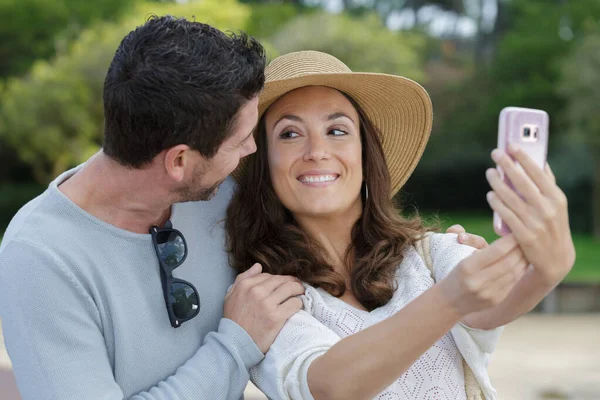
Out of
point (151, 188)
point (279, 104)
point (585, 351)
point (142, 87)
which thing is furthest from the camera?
point (585, 351)

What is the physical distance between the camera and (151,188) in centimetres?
219

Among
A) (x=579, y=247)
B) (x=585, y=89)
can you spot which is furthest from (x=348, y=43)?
(x=579, y=247)

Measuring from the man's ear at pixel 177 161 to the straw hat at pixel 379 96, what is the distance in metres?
0.40

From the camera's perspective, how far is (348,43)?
643 inches

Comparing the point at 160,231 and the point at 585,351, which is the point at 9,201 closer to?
the point at 585,351

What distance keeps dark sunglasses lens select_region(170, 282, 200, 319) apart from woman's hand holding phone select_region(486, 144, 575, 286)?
899mm

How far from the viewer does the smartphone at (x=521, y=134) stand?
5.68 ft

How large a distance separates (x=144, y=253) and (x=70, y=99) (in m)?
14.5

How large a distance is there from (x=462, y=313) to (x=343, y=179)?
0.74 meters

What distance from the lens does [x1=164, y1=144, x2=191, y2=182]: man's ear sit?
7.00 ft

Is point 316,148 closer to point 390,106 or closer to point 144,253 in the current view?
point 390,106

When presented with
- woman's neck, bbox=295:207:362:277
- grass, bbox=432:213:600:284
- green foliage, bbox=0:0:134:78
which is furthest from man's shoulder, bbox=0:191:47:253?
green foliage, bbox=0:0:134:78

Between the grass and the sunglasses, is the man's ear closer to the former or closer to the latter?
the sunglasses

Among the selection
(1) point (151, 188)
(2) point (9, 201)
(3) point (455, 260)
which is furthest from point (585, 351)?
(2) point (9, 201)
